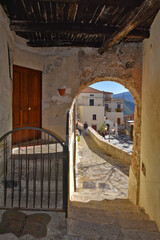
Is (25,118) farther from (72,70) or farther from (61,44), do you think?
(61,44)

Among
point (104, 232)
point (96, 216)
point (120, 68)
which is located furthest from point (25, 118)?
point (104, 232)

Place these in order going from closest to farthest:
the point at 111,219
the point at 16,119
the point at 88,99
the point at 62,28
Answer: the point at 111,219, the point at 62,28, the point at 16,119, the point at 88,99

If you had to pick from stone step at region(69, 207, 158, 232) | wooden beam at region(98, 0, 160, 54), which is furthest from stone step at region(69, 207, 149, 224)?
wooden beam at region(98, 0, 160, 54)

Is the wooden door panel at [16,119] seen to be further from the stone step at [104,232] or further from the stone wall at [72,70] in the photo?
the stone step at [104,232]

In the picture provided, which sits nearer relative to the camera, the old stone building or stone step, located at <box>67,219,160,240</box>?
stone step, located at <box>67,219,160,240</box>

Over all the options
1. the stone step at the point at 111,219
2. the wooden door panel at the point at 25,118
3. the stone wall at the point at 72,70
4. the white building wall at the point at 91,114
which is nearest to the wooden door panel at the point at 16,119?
the wooden door panel at the point at 25,118

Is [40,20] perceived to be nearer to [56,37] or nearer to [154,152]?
[56,37]

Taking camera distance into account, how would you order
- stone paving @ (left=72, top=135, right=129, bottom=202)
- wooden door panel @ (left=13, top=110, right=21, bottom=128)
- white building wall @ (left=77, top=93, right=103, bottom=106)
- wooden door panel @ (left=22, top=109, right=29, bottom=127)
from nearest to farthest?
wooden door panel @ (left=13, top=110, right=21, bottom=128) < wooden door panel @ (left=22, top=109, right=29, bottom=127) < stone paving @ (left=72, top=135, right=129, bottom=202) < white building wall @ (left=77, top=93, right=103, bottom=106)

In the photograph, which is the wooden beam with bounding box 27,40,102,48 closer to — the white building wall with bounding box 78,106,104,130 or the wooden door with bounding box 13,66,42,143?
the wooden door with bounding box 13,66,42,143

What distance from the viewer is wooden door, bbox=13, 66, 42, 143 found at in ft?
15.4

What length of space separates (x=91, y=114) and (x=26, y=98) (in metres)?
27.3

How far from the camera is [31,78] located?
5043 millimetres

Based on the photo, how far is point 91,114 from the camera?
3195cm

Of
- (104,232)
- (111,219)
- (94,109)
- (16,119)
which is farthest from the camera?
(94,109)
